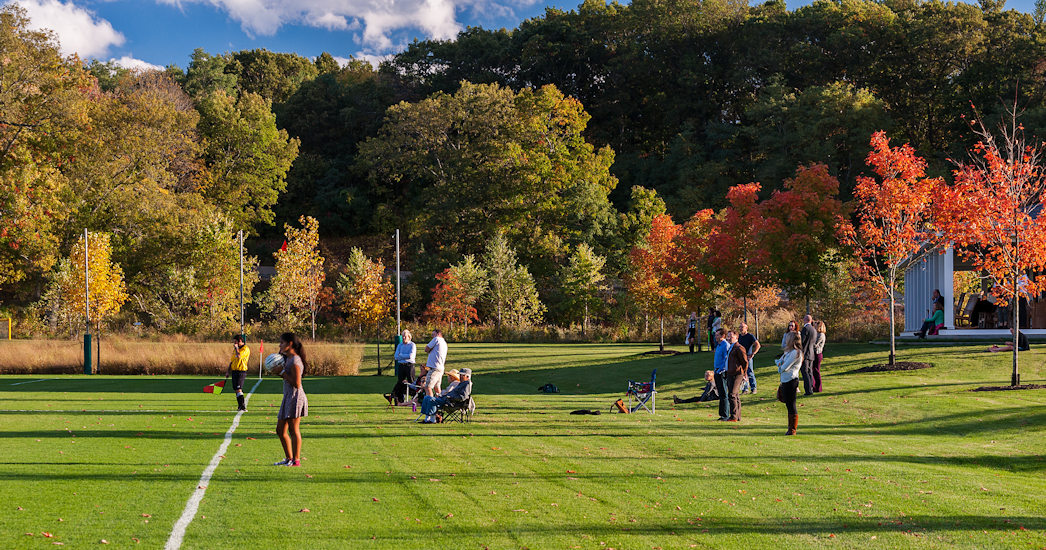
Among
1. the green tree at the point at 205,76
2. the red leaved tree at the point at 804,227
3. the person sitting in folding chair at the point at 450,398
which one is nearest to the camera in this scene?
the person sitting in folding chair at the point at 450,398

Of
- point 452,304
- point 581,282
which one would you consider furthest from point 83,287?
point 581,282

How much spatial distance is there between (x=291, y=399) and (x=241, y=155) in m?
63.4

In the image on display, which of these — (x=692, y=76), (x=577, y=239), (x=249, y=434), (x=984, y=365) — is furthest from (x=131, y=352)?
(x=692, y=76)

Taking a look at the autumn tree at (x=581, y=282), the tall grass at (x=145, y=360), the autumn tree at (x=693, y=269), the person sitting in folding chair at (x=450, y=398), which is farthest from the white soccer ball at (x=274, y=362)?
the autumn tree at (x=581, y=282)

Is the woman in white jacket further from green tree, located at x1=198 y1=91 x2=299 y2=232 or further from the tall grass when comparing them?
green tree, located at x1=198 y1=91 x2=299 y2=232

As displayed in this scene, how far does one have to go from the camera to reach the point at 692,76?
6988 centimetres

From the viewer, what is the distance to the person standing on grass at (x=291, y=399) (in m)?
10.6

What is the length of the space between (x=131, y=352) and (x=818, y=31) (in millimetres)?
54847

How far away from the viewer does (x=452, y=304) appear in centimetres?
5172

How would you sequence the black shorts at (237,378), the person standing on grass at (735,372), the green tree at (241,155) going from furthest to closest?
the green tree at (241,155) → the black shorts at (237,378) → the person standing on grass at (735,372)

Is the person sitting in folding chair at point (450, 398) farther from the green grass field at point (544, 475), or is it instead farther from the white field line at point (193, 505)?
the white field line at point (193, 505)

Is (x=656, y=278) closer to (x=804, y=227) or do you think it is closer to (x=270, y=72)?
(x=804, y=227)

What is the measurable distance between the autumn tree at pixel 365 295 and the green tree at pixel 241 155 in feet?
66.8

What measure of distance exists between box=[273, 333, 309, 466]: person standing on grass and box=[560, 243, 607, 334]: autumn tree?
143ft
